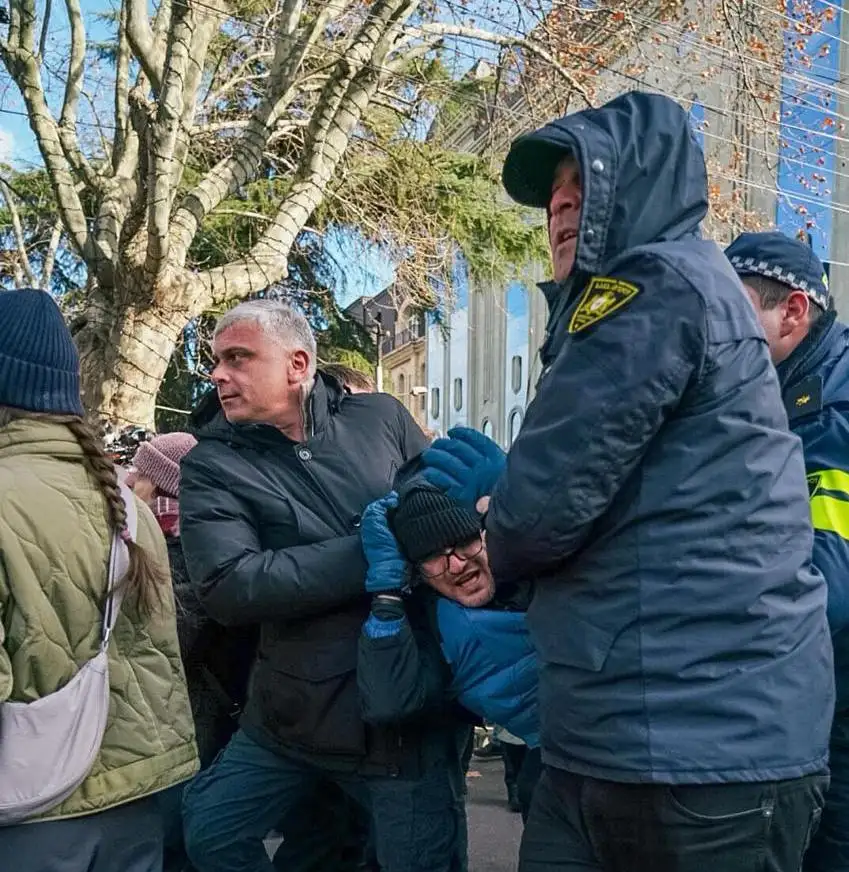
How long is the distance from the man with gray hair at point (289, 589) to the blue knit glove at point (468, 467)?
1.04 feet

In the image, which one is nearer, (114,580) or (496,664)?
(114,580)

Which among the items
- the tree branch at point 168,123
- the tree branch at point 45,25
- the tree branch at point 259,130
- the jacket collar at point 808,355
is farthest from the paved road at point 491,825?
the tree branch at point 45,25

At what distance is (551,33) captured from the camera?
33.4 ft

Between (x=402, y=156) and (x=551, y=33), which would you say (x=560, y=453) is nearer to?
(x=551, y=33)

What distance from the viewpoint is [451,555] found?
2576 mm

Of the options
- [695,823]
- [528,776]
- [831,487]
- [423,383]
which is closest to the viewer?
[695,823]

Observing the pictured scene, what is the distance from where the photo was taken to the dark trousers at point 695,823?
161cm

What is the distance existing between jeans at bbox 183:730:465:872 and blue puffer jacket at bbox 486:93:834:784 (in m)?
1.16

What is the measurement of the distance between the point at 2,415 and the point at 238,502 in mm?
861

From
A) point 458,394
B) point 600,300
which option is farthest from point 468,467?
point 458,394

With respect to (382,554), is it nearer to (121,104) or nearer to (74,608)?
(74,608)

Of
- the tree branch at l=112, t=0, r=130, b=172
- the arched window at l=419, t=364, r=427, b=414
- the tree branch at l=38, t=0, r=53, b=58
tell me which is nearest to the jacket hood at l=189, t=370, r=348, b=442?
the tree branch at l=112, t=0, r=130, b=172

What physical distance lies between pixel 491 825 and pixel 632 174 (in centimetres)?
426

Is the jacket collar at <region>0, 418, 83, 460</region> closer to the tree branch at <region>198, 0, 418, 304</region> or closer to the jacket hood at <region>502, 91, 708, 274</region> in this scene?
the jacket hood at <region>502, 91, 708, 274</region>
